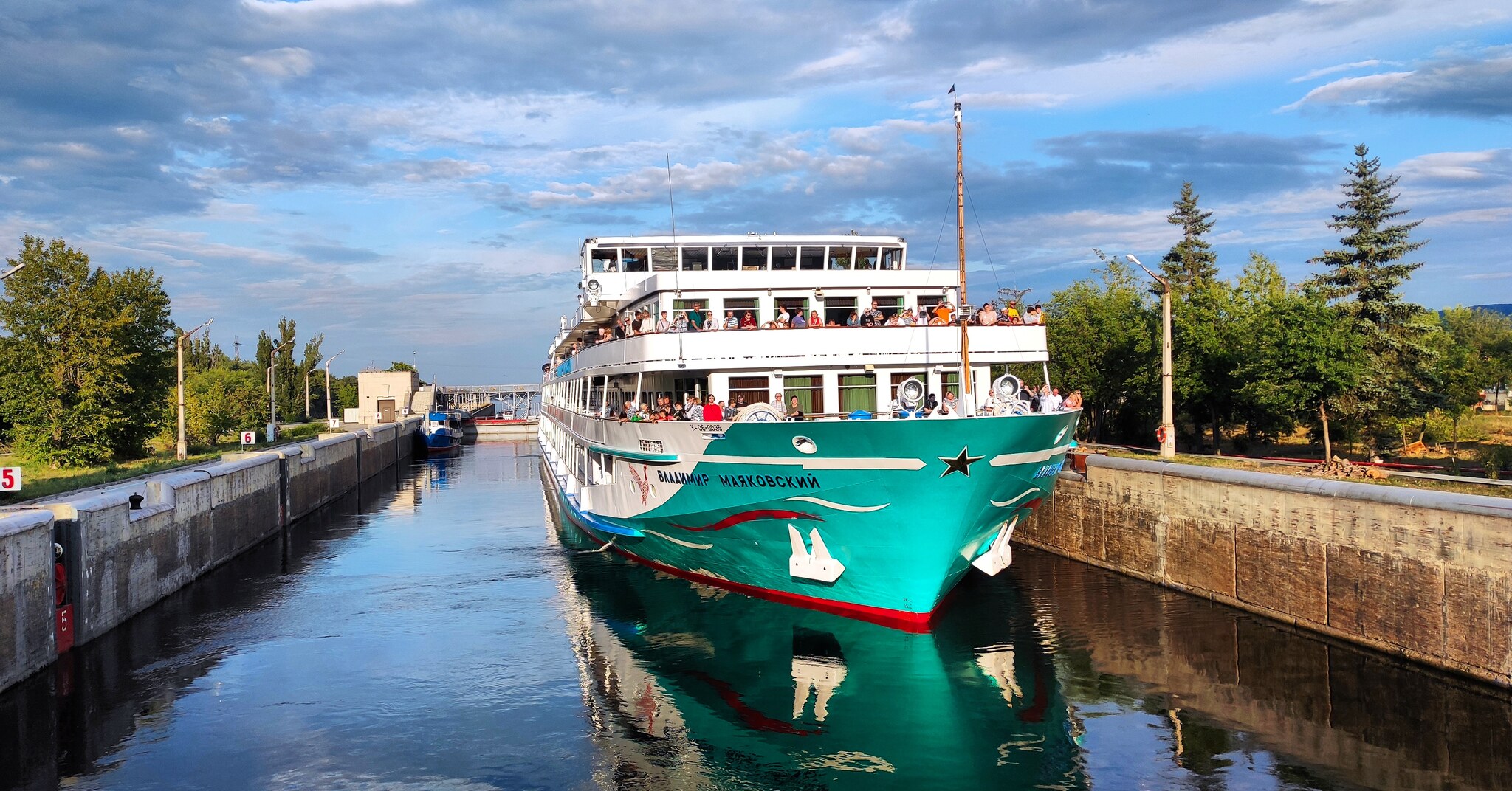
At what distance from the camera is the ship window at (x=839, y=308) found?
25422 millimetres

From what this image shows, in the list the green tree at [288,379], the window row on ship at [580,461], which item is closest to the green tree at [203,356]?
the green tree at [288,379]

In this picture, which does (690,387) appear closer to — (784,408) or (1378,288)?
(784,408)

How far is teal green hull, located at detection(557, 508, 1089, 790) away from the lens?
15.1 meters

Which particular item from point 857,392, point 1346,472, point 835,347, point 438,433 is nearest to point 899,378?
point 857,392

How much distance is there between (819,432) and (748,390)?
4565 millimetres

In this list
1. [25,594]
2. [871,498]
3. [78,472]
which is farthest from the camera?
[78,472]

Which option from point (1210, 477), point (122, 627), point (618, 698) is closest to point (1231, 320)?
point (1210, 477)

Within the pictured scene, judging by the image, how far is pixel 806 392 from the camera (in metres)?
23.5

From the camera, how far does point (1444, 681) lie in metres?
17.1

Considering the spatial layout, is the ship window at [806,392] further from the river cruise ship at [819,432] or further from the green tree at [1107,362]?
the green tree at [1107,362]

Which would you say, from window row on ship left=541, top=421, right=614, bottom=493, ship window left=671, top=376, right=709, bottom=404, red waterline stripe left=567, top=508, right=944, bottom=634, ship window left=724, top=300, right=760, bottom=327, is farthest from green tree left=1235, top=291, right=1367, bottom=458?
window row on ship left=541, top=421, right=614, bottom=493

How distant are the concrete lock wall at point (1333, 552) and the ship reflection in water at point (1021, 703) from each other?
0.64 meters

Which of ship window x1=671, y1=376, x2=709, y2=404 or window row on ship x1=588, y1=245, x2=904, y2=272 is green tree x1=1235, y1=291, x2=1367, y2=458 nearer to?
window row on ship x1=588, y1=245, x2=904, y2=272

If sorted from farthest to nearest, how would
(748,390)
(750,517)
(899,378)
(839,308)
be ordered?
1. (839,308)
2. (899,378)
3. (748,390)
4. (750,517)
